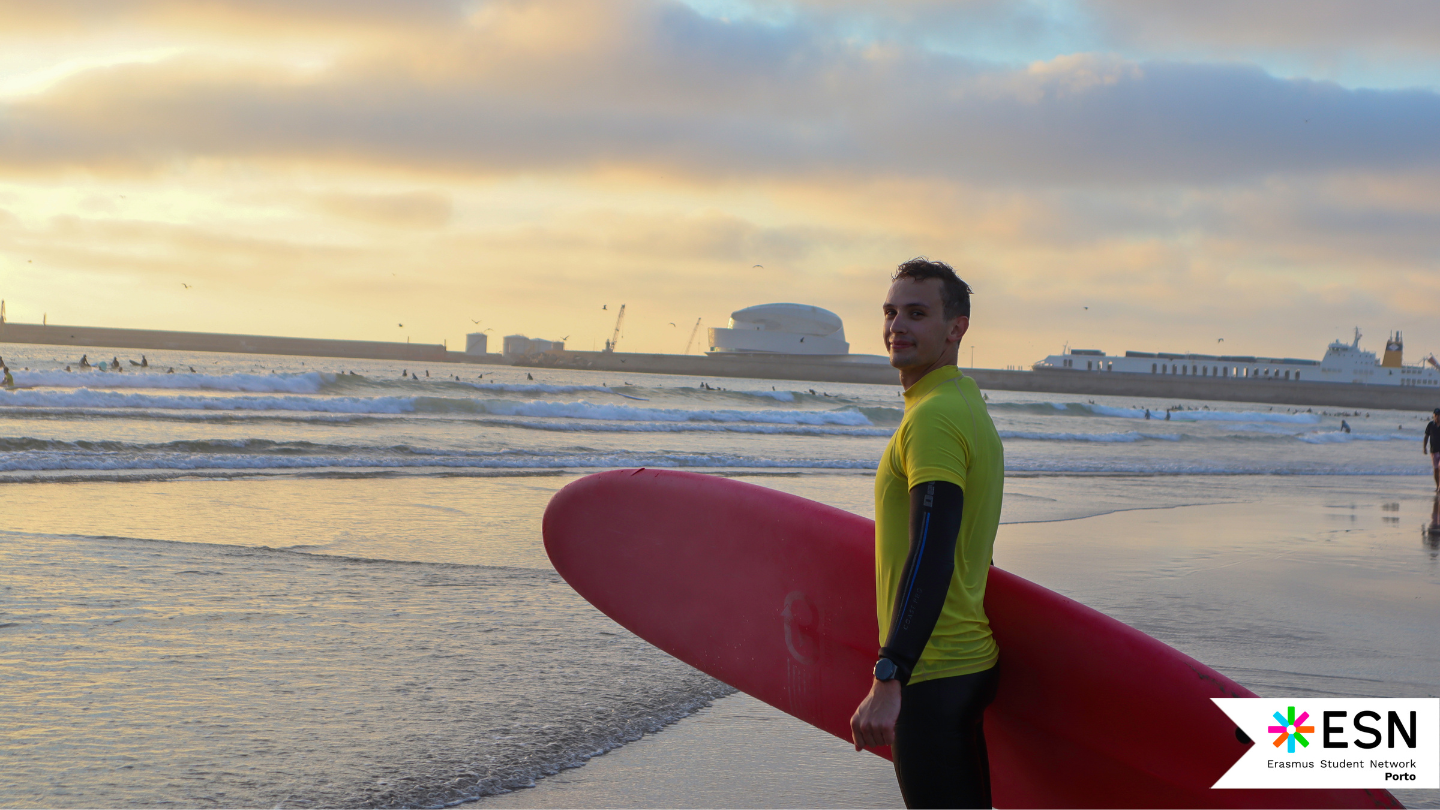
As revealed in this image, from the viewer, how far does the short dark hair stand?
5.71 feet

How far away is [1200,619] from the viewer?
500cm

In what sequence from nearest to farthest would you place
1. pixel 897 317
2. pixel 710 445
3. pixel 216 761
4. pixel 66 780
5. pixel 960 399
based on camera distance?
pixel 960 399
pixel 897 317
pixel 66 780
pixel 216 761
pixel 710 445

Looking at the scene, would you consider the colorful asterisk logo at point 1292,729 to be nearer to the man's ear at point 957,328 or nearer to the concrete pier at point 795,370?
the man's ear at point 957,328

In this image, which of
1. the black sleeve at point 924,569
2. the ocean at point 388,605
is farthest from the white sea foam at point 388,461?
the black sleeve at point 924,569

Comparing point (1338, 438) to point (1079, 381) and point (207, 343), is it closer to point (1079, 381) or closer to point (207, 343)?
point (1079, 381)

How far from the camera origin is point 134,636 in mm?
3883

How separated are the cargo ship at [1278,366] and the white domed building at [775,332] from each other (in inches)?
1006

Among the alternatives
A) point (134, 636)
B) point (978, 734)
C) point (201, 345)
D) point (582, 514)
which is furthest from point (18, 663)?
point (201, 345)

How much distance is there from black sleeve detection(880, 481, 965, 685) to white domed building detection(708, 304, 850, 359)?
103 meters

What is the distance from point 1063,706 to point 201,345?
126672 millimetres

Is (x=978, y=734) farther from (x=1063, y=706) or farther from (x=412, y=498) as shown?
(x=412, y=498)

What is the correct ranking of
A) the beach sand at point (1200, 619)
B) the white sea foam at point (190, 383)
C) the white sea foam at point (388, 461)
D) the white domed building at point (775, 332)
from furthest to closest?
the white domed building at point (775, 332), the white sea foam at point (190, 383), the white sea foam at point (388, 461), the beach sand at point (1200, 619)

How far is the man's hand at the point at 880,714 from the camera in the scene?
1594 millimetres

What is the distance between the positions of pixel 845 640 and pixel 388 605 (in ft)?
10.1
